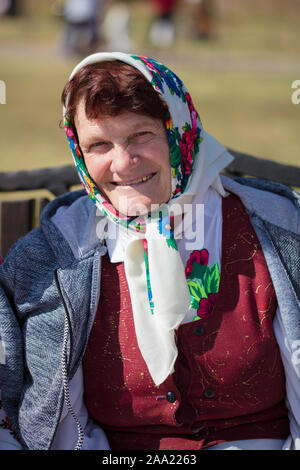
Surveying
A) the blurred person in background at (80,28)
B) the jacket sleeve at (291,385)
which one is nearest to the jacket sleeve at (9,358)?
the jacket sleeve at (291,385)

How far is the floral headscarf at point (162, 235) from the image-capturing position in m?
2.33

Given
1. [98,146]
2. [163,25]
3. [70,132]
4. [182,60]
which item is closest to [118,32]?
[163,25]

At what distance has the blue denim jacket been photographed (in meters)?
2.36

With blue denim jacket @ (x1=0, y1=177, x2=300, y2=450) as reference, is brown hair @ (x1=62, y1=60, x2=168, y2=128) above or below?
above

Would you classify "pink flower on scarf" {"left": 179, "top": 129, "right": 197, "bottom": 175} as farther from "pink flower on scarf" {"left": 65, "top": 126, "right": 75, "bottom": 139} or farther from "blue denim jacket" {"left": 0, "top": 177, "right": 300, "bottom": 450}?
"pink flower on scarf" {"left": 65, "top": 126, "right": 75, "bottom": 139}

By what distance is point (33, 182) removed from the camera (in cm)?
317

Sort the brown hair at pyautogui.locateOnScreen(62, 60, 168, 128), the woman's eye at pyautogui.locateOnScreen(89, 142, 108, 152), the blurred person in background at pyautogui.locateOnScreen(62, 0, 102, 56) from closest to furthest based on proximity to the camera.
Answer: the brown hair at pyautogui.locateOnScreen(62, 60, 168, 128), the woman's eye at pyautogui.locateOnScreen(89, 142, 108, 152), the blurred person in background at pyautogui.locateOnScreen(62, 0, 102, 56)

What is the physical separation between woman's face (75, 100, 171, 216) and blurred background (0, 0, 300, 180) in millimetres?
6018

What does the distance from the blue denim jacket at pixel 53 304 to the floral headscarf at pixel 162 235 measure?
0.15 m

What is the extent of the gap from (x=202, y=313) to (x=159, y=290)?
0.62ft

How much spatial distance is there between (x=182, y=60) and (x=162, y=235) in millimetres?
15989

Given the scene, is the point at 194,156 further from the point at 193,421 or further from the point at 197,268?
the point at 193,421

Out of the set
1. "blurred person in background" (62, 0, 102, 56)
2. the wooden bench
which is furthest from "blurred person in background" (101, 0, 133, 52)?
the wooden bench

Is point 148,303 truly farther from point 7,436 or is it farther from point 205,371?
point 7,436
